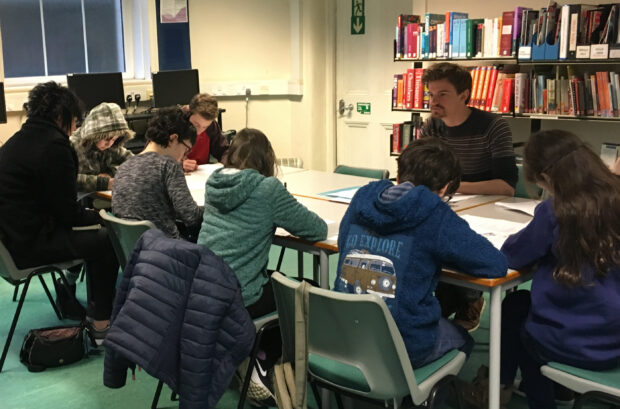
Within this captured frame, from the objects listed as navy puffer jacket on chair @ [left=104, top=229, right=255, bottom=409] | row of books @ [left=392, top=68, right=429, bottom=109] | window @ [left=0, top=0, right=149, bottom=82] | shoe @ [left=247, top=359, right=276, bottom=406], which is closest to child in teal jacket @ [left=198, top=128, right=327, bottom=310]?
shoe @ [left=247, top=359, right=276, bottom=406]

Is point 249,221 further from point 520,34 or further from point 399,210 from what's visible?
point 520,34

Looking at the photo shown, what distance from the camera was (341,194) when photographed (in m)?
3.38

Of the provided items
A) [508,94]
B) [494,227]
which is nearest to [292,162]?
[508,94]

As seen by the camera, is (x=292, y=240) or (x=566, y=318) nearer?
(x=566, y=318)

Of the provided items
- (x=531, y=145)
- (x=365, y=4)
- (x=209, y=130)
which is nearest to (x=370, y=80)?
(x=365, y=4)

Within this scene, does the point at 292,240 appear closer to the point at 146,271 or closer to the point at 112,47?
the point at 146,271

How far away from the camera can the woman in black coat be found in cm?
309

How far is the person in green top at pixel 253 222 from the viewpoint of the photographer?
2436mm

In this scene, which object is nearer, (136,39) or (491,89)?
(491,89)

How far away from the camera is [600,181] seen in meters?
2.00

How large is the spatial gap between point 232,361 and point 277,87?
489 centimetres

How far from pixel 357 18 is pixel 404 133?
1474mm

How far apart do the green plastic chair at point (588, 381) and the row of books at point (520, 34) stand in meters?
2.79

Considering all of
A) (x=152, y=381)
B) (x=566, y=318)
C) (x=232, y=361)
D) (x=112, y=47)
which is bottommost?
(x=152, y=381)
